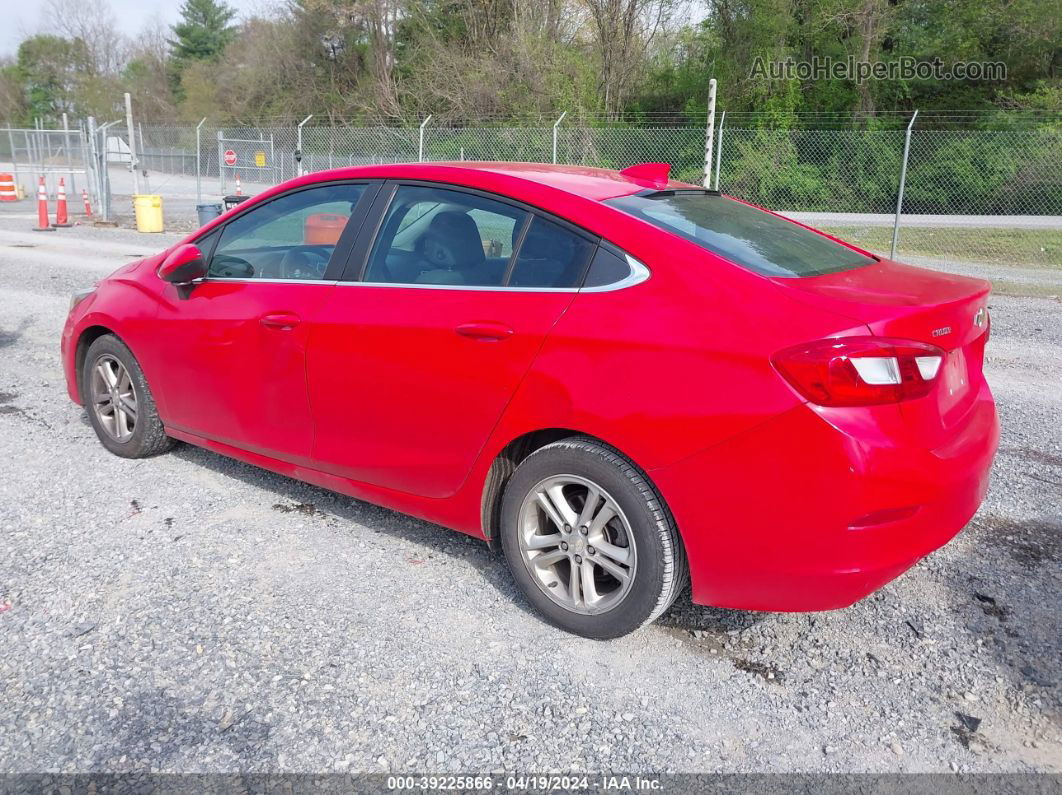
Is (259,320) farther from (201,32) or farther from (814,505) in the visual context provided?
(201,32)

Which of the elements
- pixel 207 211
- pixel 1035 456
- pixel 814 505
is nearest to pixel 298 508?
pixel 814 505

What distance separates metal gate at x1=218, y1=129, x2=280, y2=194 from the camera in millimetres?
22406

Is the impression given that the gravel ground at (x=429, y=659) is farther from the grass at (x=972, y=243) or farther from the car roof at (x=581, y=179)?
the grass at (x=972, y=243)

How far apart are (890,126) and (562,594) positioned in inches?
1025

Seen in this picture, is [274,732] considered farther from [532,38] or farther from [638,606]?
[532,38]

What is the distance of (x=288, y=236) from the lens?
4.03 m

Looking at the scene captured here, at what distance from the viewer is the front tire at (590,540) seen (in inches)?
110

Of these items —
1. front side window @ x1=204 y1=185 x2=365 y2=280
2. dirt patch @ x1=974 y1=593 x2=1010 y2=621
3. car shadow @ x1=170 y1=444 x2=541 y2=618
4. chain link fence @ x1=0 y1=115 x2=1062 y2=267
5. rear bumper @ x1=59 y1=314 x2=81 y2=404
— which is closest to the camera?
dirt patch @ x1=974 y1=593 x2=1010 y2=621

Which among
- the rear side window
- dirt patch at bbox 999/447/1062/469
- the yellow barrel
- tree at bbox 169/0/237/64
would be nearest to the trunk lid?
the rear side window

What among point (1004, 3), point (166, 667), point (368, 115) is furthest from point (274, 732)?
point (368, 115)

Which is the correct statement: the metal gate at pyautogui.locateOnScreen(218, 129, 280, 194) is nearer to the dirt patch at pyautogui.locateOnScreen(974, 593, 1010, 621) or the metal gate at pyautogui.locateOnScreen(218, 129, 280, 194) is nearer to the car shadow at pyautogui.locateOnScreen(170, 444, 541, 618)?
the car shadow at pyautogui.locateOnScreen(170, 444, 541, 618)

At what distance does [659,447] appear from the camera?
2.71 metres

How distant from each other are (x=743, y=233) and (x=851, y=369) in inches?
38.0

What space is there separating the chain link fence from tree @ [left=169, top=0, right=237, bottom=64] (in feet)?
150
